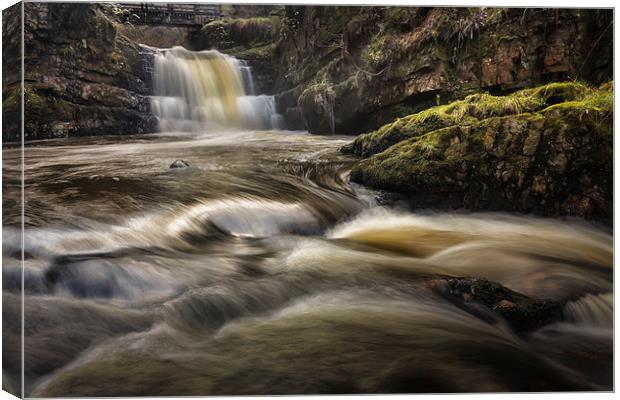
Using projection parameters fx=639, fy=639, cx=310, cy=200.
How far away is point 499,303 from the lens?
A: 3.87 m

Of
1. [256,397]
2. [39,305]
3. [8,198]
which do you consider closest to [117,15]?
[8,198]

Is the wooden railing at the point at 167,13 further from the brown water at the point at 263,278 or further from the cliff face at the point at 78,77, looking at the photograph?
the brown water at the point at 263,278

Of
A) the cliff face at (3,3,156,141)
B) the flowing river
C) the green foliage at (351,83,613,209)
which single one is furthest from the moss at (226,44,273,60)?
the green foliage at (351,83,613,209)

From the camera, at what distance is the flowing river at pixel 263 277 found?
3555 millimetres

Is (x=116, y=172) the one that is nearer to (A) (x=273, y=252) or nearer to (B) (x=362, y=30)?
(A) (x=273, y=252)

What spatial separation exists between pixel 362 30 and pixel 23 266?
243 centimetres

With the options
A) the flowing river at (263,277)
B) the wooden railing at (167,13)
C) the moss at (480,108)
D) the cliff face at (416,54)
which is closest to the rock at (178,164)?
the flowing river at (263,277)

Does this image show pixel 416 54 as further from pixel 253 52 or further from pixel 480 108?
pixel 253 52

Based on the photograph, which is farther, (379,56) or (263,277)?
(379,56)

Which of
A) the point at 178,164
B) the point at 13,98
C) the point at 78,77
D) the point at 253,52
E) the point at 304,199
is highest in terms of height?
the point at 253,52

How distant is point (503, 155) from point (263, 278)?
1.68 m

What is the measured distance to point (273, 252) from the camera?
12.5ft

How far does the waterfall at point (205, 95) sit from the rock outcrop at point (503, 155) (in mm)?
648

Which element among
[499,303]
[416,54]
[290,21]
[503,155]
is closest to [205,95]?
[290,21]
